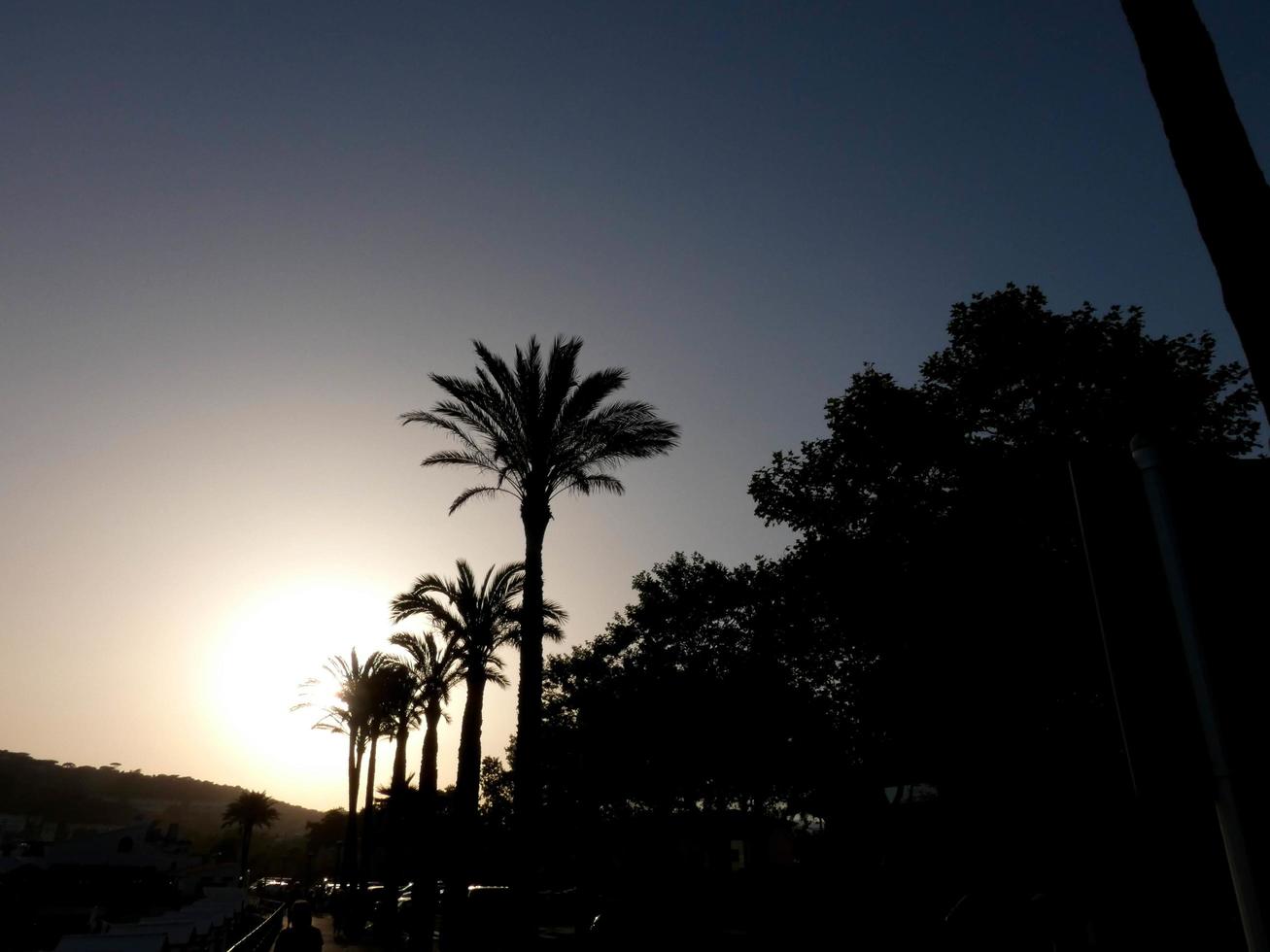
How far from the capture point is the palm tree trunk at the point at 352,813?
43.7m

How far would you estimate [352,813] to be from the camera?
4762 centimetres

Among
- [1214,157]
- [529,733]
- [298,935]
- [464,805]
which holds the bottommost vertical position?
[298,935]

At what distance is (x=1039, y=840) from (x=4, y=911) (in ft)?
94.0

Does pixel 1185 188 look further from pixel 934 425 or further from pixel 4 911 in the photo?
pixel 4 911

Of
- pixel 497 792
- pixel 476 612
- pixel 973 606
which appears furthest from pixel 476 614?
pixel 497 792

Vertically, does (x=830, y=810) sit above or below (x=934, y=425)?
below

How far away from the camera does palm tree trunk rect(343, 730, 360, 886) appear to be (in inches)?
1719

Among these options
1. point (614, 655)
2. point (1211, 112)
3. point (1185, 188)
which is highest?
point (614, 655)

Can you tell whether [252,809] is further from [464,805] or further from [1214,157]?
[1214,157]

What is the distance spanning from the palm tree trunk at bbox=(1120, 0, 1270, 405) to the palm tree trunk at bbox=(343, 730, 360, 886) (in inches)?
1770

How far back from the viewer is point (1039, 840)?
15.3 metres

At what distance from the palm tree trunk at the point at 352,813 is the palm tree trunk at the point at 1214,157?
44956mm

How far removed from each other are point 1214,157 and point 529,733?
15610mm

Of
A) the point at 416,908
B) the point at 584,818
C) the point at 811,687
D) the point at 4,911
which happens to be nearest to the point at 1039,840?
the point at 811,687
